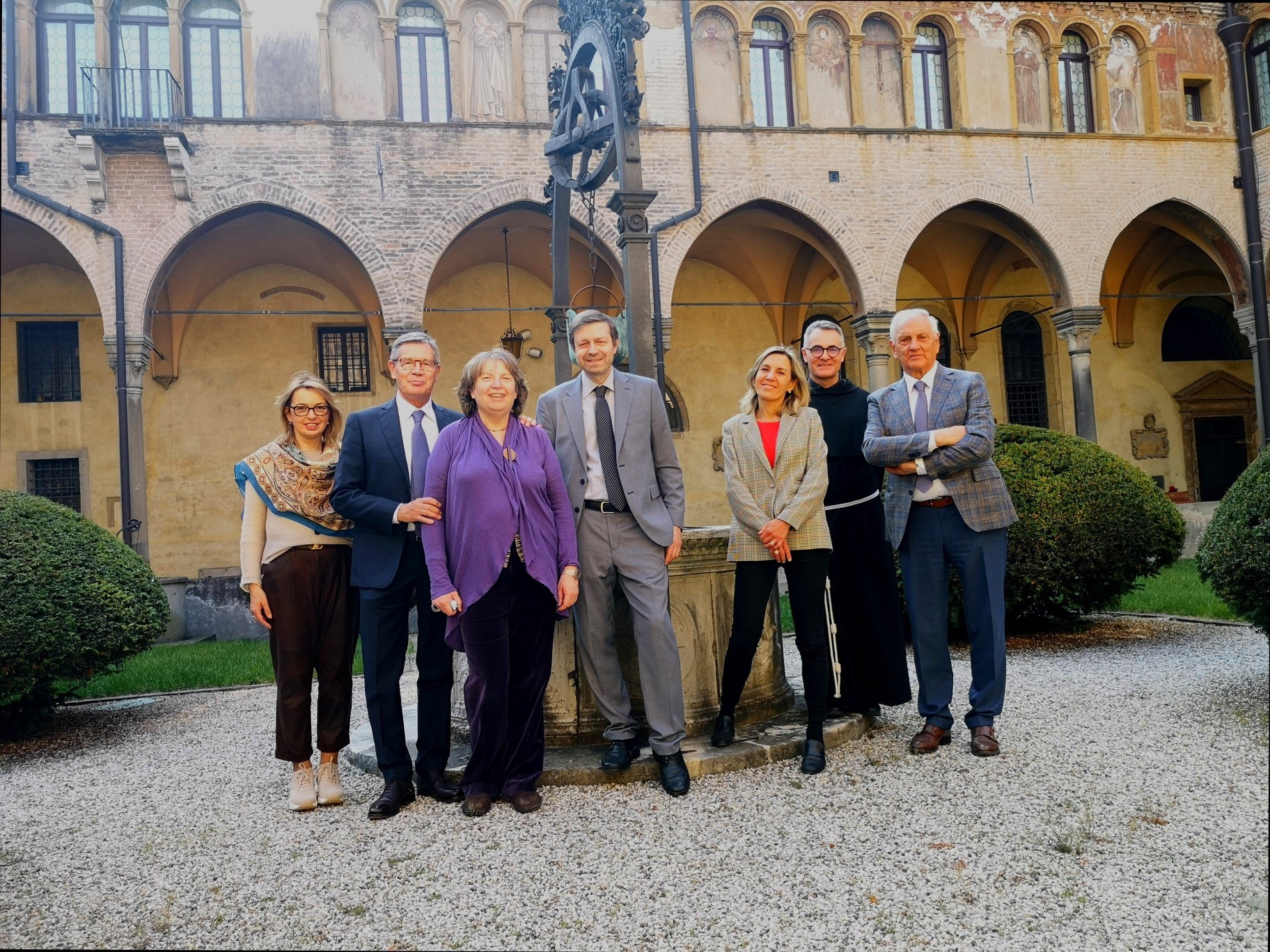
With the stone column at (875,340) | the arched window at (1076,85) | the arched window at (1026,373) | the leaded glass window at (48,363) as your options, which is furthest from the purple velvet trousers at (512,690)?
the arched window at (1026,373)

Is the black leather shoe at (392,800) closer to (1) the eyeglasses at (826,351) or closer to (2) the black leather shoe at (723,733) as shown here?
(2) the black leather shoe at (723,733)

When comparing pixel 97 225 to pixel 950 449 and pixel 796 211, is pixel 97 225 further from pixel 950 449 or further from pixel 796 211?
pixel 950 449

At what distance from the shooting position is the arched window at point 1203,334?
70.5ft

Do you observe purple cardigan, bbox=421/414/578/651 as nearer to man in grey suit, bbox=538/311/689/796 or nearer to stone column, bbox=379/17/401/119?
man in grey suit, bbox=538/311/689/796

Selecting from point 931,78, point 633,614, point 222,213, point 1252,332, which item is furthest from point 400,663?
point 1252,332

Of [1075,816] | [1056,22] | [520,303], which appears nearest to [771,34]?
[1056,22]

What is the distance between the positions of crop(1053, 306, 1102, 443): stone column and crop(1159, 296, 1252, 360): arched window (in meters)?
5.86

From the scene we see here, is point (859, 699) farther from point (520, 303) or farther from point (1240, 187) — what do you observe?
point (1240, 187)

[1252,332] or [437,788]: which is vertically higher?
[1252,332]

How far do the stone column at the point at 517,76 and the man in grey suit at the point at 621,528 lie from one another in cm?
1218

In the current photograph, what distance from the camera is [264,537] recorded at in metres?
4.00

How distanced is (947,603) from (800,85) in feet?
45.1

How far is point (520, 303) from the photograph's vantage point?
18781mm

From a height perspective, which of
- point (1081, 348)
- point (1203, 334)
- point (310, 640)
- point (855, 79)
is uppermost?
point (855, 79)
